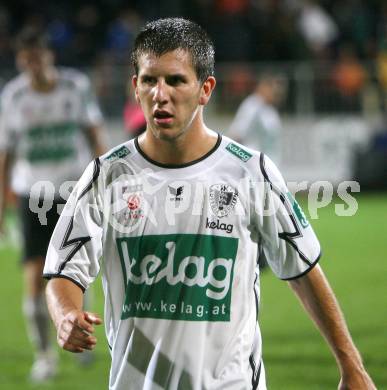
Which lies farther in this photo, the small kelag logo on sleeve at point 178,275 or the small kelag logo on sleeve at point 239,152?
the small kelag logo on sleeve at point 239,152

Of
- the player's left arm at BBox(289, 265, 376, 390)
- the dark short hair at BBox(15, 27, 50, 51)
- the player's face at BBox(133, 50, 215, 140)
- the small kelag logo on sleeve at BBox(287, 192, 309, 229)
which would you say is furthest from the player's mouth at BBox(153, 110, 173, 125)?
the dark short hair at BBox(15, 27, 50, 51)

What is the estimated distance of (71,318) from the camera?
300 centimetres

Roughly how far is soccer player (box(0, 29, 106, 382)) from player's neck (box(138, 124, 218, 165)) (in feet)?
13.5

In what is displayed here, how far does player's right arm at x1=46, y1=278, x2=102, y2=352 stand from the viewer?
2.95m

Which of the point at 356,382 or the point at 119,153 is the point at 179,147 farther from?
the point at 356,382

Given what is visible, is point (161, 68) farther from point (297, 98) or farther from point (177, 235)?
point (297, 98)

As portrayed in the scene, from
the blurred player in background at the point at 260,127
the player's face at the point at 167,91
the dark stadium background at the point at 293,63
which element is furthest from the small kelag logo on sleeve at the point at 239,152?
the dark stadium background at the point at 293,63

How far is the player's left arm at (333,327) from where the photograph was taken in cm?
331

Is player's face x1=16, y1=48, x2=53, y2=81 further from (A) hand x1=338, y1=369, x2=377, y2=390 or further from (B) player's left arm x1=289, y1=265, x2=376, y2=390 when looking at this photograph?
(A) hand x1=338, y1=369, x2=377, y2=390

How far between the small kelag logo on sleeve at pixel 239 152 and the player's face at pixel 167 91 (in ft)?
0.72

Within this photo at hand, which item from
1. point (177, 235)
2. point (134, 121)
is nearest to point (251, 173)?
point (177, 235)

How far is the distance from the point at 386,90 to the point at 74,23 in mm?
6549

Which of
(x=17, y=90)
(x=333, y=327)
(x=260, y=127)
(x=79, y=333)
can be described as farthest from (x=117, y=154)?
(x=260, y=127)

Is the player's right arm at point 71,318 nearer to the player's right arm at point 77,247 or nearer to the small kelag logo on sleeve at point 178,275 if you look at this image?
the player's right arm at point 77,247
